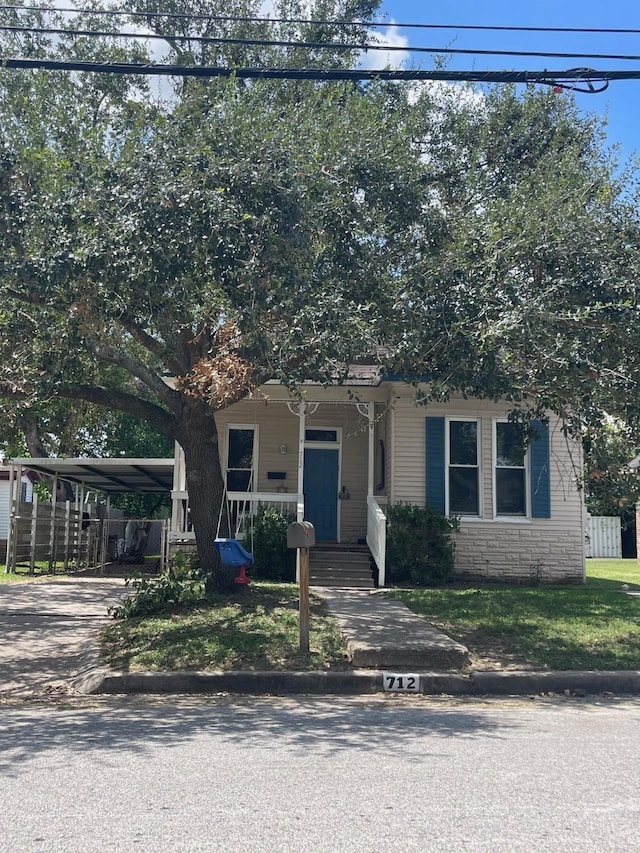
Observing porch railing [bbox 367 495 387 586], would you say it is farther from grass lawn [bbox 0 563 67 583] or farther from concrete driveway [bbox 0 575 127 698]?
grass lawn [bbox 0 563 67 583]

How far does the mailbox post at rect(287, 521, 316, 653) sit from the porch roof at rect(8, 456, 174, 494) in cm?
983

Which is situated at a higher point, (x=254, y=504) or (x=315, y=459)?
(x=315, y=459)

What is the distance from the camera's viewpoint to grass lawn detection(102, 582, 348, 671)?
880 cm

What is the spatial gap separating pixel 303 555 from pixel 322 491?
821 cm

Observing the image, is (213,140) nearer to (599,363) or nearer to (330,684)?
(599,363)

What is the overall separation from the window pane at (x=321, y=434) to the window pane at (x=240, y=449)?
129cm

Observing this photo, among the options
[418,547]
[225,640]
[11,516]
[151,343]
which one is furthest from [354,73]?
[11,516]

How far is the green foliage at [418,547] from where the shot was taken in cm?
1496

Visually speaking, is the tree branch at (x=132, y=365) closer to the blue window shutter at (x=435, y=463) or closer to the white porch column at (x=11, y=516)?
the blue window shutter at (x=435, y=463)

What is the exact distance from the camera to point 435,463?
16.0 m

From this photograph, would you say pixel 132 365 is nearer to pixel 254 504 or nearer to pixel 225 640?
pixel 225 640

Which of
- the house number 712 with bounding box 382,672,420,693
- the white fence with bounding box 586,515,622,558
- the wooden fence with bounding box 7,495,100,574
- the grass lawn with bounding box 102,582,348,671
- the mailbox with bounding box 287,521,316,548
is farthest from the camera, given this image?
the white fence with bounding box 586,515,622,558

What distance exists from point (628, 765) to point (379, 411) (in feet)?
38.6

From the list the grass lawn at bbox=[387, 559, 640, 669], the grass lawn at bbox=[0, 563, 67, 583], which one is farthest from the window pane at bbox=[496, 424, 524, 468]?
the grass lawn at bbox=[0, 563, 67, 583]
